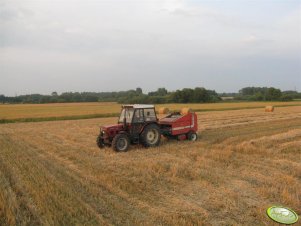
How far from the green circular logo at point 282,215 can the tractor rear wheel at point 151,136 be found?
6386mm

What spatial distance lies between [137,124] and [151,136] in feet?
2.42

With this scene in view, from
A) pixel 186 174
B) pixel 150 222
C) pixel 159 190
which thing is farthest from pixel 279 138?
pixel 150 222

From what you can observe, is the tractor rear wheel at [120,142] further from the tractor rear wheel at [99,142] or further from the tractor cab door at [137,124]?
the tractor rear wheel at [99,142]

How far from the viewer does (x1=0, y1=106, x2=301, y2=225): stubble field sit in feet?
17.9

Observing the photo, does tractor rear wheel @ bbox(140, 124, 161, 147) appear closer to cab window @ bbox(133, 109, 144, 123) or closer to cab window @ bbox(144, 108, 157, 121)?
cab window @ bbox(144, 108, 157, 121)

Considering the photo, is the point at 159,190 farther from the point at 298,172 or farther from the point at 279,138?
the point at 279,138

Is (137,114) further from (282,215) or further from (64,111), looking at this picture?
(64,111)

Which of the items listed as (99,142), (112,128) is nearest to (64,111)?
(99,142)

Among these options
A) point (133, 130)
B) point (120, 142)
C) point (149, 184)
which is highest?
point (133, 130)

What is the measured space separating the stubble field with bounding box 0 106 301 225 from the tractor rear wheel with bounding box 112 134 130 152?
317mm

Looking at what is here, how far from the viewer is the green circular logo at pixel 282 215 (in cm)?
520

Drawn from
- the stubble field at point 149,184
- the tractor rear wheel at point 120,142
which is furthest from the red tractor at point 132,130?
the stubble field at point 149,184

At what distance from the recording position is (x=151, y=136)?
1197 centimetres

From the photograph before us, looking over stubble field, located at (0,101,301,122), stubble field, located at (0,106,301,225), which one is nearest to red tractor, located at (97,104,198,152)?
stubble field, located at (0,106,301,225)
